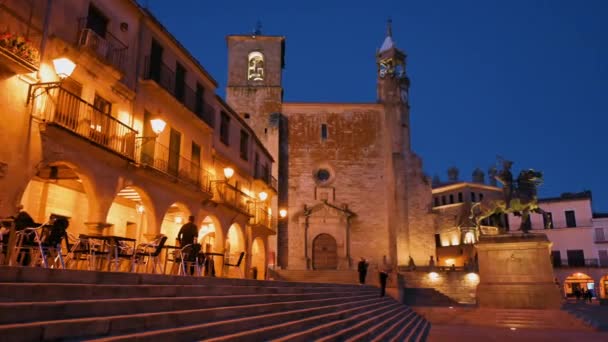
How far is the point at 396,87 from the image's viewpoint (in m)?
38.7

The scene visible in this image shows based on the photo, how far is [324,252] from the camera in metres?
33.7

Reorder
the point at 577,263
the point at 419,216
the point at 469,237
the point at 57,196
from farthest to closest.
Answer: the point at 469,237 → the point at 577,263 → the point at 419,216 → the point at 57,196

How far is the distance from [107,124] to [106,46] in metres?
2.12

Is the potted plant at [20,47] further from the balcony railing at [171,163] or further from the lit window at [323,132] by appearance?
the lit window at [323,132]

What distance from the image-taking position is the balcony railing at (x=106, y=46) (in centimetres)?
1138

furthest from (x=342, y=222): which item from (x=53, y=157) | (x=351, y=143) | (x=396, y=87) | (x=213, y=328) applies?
(x=213, y=328)

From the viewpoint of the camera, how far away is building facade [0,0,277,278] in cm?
950

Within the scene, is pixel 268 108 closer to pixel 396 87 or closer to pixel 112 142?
pixel 396 87

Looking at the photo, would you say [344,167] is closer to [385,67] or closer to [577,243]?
[385,67]

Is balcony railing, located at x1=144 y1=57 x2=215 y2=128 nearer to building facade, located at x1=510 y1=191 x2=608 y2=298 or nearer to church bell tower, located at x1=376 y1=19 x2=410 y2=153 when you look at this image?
church bell tower, located at x1=376 y1=19 x2=410 y2=153

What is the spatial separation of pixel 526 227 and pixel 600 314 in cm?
525

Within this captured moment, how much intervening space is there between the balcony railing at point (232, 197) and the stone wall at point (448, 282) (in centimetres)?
1332

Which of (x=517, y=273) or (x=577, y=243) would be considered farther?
(x=577, y=243)

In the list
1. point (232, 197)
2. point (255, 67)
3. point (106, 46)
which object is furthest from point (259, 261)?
point (255, 67)
